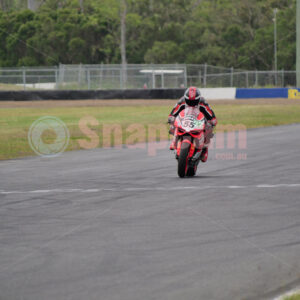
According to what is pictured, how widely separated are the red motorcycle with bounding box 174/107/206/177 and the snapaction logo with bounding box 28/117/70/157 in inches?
230

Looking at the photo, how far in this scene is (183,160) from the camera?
11.2m

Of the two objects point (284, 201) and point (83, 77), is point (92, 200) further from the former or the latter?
point (83, 77)

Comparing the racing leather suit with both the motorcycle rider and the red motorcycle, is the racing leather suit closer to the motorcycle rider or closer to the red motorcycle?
the motorcycle rider

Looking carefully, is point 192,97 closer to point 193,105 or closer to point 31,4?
point 193,105

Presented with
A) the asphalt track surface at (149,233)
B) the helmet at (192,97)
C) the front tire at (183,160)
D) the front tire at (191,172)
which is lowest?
the asphalt track surface at (149,233)

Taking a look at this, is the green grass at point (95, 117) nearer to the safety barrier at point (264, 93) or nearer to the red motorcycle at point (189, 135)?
the red motorcycle at point (189, 135)

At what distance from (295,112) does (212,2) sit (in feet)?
194

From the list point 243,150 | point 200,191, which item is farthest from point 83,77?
point 200,191

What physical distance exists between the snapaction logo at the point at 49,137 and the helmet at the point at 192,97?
590 centimetres

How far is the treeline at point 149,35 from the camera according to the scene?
76.3 m

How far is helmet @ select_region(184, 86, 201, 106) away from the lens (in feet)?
37.3

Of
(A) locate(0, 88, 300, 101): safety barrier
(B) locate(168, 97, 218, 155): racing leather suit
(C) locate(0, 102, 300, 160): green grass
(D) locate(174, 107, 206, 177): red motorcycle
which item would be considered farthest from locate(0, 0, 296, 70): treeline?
(D) locate(174, 107, 206, 177): red motorcycle

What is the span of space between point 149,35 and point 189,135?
72480 millimetres

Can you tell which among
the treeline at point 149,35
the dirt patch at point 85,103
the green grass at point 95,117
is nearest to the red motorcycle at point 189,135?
the green grass at point 95,117
